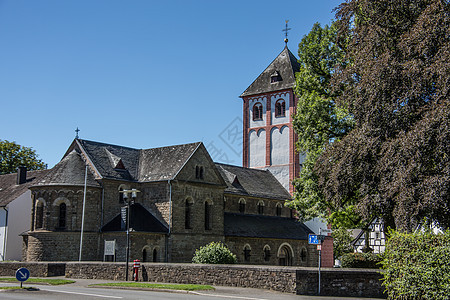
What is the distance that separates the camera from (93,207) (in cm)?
3756

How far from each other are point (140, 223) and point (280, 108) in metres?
24.9

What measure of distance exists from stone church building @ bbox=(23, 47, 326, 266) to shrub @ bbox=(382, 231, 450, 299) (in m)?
19.5

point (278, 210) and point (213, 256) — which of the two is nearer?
point (213, 256)

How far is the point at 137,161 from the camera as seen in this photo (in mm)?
43188

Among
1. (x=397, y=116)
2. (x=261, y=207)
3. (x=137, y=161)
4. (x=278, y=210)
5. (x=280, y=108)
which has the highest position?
(x=280, y=108)

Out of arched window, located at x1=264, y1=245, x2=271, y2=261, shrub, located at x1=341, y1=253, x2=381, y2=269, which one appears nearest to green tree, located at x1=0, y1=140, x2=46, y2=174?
arched window, located at x1=264, y1=245, x2=271, y2=261

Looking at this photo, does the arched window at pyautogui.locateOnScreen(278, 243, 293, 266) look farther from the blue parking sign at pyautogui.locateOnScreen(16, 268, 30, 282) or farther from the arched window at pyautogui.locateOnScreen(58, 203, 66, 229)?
the blue parking sign at pyautogui.locateOnScreen(16, 268, 30, 282)

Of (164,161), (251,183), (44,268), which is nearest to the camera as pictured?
(44,268)

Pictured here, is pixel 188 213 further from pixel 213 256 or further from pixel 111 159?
pixel 213 256

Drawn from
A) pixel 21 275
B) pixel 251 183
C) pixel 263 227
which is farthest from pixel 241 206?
pixel 21 275

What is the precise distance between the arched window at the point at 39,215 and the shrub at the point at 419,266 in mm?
27023

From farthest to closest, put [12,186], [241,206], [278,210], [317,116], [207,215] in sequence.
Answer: [278,210] → [12,186] → [241,206] → [207,215] → [317,116]

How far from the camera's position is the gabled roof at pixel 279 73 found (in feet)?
186

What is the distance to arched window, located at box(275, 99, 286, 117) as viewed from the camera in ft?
184
